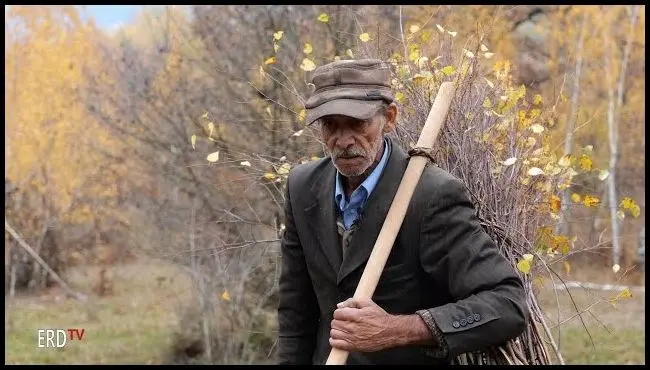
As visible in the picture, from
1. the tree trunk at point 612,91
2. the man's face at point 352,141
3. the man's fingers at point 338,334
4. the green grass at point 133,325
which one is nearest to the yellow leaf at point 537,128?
the man's face at point 352,141

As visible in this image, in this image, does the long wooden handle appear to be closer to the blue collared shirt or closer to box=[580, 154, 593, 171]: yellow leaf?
the blue collared shirt

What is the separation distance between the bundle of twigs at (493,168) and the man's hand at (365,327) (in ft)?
→ 1.34

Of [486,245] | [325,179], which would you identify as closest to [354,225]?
[325,179]

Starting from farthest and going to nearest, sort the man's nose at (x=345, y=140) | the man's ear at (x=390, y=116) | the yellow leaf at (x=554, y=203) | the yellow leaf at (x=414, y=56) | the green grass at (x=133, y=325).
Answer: the green grass at (x=133, y=325) → the yellow leaf at (x=414, y=56) → the yellow leaf at (x=554, y=203) → the man's ear at (x=390, y=116) → the man's nose at (x=345, y=140)

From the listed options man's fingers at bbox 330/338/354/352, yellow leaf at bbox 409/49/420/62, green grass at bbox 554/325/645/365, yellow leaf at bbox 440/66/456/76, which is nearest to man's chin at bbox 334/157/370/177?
man's fingers at bbox 330/338/354/352

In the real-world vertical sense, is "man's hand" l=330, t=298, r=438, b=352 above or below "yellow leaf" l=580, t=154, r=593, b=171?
below

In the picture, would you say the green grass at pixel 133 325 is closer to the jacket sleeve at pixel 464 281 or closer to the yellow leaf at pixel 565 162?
the yellow leaf at pixel 565 162

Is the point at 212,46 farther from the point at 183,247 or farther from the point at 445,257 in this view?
the point at 445,257

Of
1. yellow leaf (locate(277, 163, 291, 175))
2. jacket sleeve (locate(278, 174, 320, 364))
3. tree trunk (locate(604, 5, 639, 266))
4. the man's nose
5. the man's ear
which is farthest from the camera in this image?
tree trunk (locate(604, 5, 639, 266))

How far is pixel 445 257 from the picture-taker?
7.66 ft

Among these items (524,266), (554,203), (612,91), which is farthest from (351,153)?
(612,91)

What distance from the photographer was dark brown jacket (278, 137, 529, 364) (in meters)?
2.29

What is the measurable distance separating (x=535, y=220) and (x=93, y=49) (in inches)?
605

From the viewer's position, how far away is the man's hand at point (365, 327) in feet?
7.45
